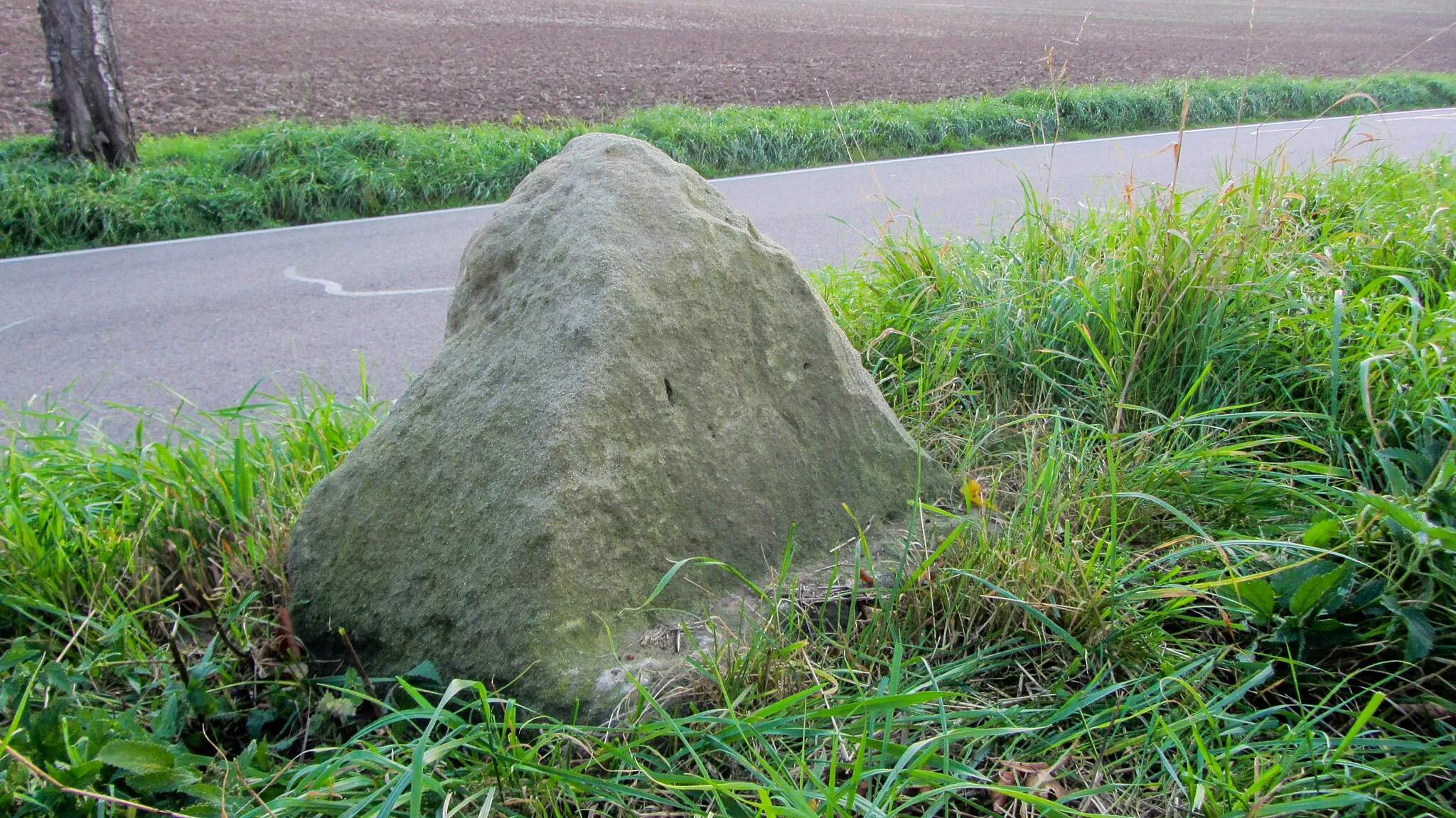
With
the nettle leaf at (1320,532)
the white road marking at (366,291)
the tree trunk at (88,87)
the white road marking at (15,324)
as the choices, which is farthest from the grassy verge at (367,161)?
the nettle leaf at (1320,532)

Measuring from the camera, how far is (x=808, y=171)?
9.82 m

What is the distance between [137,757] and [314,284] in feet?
17.7

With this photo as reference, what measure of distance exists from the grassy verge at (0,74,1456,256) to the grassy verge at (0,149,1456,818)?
3.75m

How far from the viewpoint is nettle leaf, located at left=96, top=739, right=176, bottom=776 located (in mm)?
1498

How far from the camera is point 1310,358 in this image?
2686mm

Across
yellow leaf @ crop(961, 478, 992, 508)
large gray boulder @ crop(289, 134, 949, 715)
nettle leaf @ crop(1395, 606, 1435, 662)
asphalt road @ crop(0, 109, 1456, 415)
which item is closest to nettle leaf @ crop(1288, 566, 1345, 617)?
nettle leaf @ crop(1395, 606, 1435, 662)

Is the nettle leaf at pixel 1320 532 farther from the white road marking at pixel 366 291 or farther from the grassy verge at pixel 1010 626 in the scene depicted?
the white road marking at pixel 366 291

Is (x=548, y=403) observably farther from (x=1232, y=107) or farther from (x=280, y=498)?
(x=1232, y=107)

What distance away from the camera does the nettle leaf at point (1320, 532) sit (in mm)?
1909

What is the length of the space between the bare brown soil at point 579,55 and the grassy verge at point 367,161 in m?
1.50

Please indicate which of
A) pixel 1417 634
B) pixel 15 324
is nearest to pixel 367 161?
pixel 15 324

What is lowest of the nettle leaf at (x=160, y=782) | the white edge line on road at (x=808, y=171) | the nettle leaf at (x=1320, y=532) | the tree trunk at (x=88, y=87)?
the nettle leaf at (x=160, y=782)

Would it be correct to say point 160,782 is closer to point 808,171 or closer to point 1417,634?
point 1417,634

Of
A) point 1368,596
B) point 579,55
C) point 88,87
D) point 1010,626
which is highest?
point 579,55
